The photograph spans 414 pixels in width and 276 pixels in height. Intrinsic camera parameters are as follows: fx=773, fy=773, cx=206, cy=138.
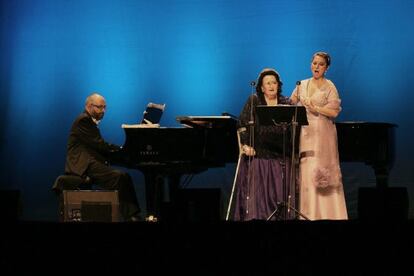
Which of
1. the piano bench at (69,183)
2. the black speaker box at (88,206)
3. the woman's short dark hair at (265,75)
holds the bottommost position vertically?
the black speaker box at (88,206)

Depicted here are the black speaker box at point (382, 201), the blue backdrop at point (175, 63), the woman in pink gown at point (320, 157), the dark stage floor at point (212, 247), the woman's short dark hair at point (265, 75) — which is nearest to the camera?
the dark stage floor at point (212, 247)

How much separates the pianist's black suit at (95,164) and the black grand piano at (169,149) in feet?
1.02

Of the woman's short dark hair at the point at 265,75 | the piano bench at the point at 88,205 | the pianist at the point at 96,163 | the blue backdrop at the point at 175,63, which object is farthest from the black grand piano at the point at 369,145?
the piano bench at the point at 88,205

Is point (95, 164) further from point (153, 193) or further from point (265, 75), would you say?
point (265, 75)

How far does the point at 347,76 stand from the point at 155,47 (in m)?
2.14

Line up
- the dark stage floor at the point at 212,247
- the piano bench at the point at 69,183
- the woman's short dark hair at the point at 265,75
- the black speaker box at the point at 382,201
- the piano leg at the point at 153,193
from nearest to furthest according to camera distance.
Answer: the dark stage floor at the point at 212,247
the woman's short dark hair at the point at 265,75
the black speaker box at the point at 382,201
the piano leg at the point at 153,193
the piano bench at the point at 69,183

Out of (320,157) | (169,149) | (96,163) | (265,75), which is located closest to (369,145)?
(320,157)

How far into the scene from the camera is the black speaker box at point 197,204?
21.8ft

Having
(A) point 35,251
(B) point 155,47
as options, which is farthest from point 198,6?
(A) point 35,251

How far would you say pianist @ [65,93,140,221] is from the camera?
23.3 ft

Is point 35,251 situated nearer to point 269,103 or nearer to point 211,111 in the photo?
point 269,103

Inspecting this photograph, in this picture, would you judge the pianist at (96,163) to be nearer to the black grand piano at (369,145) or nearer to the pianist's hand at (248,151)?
the pianist's hand at (248,151)

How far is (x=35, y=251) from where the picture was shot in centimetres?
310

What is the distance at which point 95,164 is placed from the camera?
23.5ft
